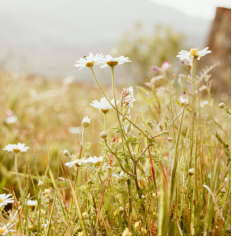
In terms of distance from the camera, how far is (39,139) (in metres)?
1.77

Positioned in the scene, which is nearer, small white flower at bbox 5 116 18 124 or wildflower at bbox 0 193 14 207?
wildflower at bbox 0 193 14 207

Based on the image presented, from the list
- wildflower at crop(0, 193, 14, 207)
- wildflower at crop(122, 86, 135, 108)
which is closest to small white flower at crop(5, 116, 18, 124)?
wildflower at crop(0, 193, 14, 207)

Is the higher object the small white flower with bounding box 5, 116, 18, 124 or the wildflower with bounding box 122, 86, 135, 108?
the wildflower with bounding box 122, 86, 135, 108

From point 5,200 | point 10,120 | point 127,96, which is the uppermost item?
point 127,96

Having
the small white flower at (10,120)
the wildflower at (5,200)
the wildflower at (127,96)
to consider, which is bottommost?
the small white flower at (10,120)

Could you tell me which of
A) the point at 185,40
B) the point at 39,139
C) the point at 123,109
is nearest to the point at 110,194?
the point at 123,109

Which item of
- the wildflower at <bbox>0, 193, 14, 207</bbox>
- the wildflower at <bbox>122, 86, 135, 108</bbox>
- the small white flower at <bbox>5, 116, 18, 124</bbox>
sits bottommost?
the small white flower at <bbox>5, 116, 18, 124</bbox>

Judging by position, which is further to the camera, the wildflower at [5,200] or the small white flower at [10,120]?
the small white flower at [10,120]

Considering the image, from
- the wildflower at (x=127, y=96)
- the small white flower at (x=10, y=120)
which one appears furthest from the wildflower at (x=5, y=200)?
the small white flower at (x=10, y=120)

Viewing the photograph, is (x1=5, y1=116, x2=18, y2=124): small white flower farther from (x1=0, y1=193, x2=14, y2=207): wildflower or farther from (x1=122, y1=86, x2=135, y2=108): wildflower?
(x1=122, y1=86, x2=135, y2=108): wildflower

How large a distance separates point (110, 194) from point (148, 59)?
22.3 ft

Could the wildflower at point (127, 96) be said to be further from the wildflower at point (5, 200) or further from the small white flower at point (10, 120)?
the small white flower at point (10, 120)

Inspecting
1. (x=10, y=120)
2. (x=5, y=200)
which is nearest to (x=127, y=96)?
(x=5, y=200)

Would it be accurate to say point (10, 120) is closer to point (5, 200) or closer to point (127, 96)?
point (5, 200)
